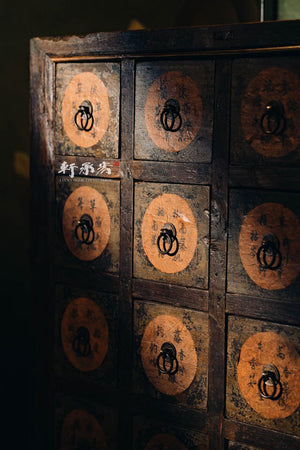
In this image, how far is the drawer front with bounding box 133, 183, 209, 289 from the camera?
1.87 meters

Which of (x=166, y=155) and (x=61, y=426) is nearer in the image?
(x=166, y=155)

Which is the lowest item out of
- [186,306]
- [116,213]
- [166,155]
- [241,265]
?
[186,306]

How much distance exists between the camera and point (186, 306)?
1.91 meters

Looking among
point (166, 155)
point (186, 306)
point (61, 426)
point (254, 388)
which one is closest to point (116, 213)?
point (166, 155)

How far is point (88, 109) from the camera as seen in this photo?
203 cm

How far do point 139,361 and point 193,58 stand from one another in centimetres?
105

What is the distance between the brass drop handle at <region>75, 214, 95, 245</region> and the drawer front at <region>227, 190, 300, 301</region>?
54 centimetres

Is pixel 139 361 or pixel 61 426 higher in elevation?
pixel 139 361

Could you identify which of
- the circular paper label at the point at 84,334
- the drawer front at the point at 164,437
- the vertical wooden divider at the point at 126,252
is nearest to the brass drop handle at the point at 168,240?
the vertical wooden divider at the point at 126,252

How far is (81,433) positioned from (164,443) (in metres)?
0.37

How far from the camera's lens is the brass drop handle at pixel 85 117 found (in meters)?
2.03

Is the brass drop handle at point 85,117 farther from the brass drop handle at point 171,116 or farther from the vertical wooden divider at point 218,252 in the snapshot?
the vertical wooden divider at point 218,252

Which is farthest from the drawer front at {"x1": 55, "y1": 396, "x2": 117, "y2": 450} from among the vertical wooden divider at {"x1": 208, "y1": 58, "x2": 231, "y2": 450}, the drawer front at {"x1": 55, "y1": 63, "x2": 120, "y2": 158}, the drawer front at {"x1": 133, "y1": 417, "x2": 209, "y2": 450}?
the drawer front at {"x1": 55, "y1": 63, "x2": 120, "y2": 158}

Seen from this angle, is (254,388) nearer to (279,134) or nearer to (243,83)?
(279,134)
